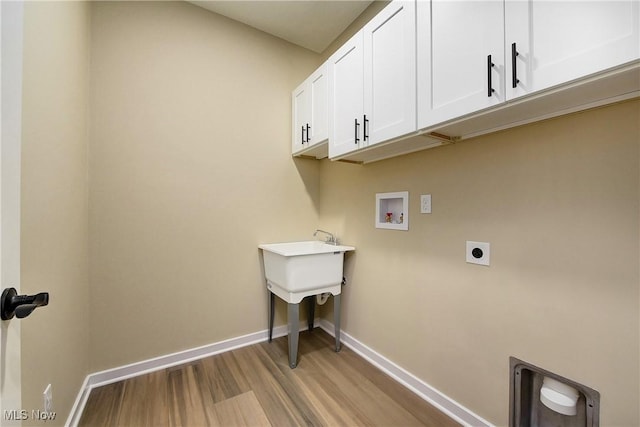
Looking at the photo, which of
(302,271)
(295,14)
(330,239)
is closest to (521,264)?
(302,271)

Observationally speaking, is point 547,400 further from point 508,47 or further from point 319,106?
point 319,106

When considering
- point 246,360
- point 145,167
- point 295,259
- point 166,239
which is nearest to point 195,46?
point 145,167

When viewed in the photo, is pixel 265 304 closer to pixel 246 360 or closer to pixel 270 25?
pixel 246 360

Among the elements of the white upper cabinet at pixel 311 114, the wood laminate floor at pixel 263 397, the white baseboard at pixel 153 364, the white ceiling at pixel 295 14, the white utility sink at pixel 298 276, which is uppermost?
the white ceiling at pixel 295 14

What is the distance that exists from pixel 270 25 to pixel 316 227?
1815 mm

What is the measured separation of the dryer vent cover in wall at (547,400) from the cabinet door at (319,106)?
1.75m

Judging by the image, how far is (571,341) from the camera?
1.07m

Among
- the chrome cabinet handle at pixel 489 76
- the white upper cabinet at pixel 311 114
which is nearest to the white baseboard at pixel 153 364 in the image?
the white upper cabinet at pixel 311 114

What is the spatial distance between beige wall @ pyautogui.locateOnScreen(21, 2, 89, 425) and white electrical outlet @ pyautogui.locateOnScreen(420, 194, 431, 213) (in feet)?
5.91

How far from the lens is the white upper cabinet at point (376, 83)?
1.33 meters

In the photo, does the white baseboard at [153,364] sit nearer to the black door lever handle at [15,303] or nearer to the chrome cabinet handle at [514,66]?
the black door lever handle at [15,303]

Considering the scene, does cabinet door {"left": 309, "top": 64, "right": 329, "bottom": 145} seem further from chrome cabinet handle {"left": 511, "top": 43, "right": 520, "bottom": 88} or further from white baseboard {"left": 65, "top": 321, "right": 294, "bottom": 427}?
white baseboard {"left": 65, "top": 321, "right": 294, "bottom": 427}

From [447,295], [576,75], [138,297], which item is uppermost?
[576,75]

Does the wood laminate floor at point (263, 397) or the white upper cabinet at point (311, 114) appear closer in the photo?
the wood laminate floor at point (263, 397)
